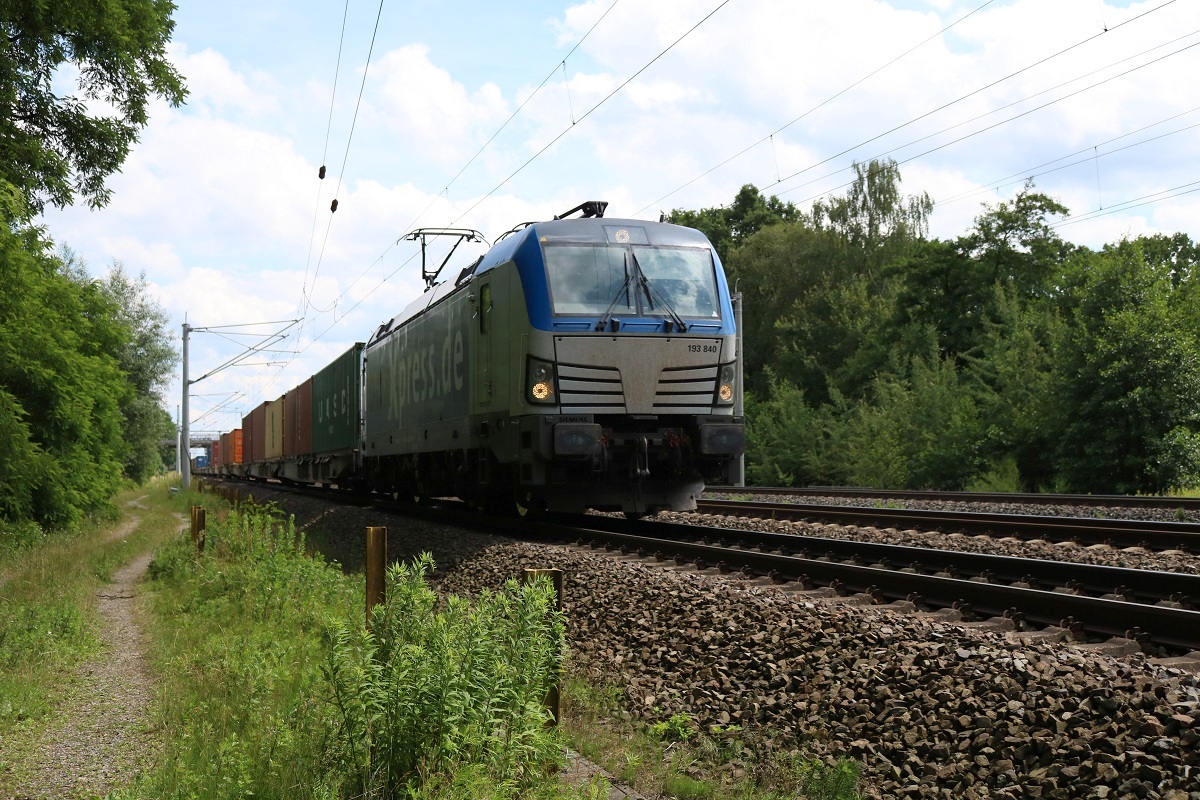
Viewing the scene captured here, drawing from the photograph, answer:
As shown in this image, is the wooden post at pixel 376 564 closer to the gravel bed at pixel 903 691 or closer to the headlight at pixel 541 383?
the gravel bed at pixel 903 691

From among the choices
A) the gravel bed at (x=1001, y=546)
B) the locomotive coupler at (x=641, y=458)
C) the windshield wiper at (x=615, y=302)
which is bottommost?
the gravel bed at (x=1001, y=546)

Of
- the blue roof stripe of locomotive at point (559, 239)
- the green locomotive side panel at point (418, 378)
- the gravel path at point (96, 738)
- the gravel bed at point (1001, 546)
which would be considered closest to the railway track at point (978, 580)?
the gravel bed at point (1001, 546)

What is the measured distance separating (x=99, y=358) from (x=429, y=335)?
9.44 meters

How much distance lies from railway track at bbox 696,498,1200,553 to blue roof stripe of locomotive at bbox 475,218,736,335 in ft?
11.3

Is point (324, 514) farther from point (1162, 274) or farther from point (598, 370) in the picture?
point (1162, 274)

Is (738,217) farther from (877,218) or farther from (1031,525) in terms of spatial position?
(1031,525)

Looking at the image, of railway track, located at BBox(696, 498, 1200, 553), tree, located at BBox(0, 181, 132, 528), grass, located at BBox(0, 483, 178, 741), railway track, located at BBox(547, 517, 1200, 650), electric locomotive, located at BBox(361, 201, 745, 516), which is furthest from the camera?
tree, located at BBox(0, 181, 132, 528)

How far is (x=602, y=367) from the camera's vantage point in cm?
1241

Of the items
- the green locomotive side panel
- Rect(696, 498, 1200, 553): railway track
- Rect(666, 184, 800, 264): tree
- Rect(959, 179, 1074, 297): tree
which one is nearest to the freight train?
the green locomotive side panel

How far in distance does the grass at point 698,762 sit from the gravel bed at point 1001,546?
4912 millimetres

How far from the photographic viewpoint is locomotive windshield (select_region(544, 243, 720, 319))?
1253 centimetres

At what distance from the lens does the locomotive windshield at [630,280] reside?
12.5 meters

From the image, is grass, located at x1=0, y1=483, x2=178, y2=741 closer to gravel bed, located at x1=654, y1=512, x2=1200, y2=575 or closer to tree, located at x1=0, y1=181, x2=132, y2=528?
tree, located at x1=0, y1=181, x2=132, y2=528

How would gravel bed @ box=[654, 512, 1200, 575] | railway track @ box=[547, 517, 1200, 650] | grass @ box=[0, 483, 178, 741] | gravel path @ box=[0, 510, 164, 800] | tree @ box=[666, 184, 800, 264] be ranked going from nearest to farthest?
gravel path @ box=[0, 510, 164, 800] → railway track @ box=[547, 517, 1200, 650] → grass @ box=[0, 483, 178, 741] → gravel bed @ box=[654, 512, 1200, 575] → tree @ box=[666, 184, 800, 264]
